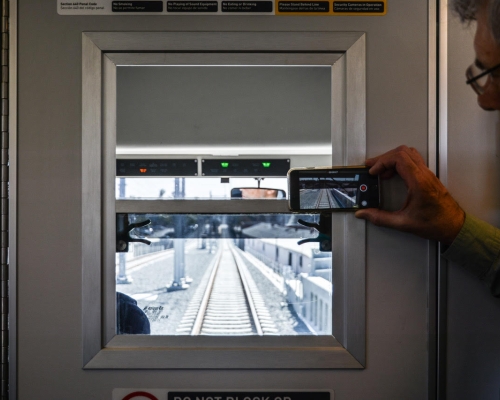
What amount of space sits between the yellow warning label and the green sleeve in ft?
2.17

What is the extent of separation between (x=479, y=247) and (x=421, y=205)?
0.20m

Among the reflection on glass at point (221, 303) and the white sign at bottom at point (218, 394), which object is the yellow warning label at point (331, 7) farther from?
the white sign at bottom at point (218, 394)

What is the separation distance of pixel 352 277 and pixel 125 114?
2.85 ft

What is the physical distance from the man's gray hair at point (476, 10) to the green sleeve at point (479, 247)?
0.52 metres

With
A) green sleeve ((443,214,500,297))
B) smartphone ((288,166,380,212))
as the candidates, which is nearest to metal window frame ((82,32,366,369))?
smartphone ((288,166,380,212))

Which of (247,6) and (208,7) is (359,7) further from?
(208,7)

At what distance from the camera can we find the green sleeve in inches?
40.0

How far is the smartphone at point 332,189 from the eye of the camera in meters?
1.09

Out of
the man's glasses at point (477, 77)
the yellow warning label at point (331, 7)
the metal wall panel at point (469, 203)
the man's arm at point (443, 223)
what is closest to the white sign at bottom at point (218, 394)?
the metal wall panel at point (469, 203)

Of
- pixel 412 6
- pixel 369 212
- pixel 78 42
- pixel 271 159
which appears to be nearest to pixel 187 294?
pixel 271 159

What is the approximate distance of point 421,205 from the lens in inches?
39.9

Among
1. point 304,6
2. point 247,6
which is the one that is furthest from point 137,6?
point 304,6

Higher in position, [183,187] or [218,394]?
[183,187]

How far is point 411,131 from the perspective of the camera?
110cm
